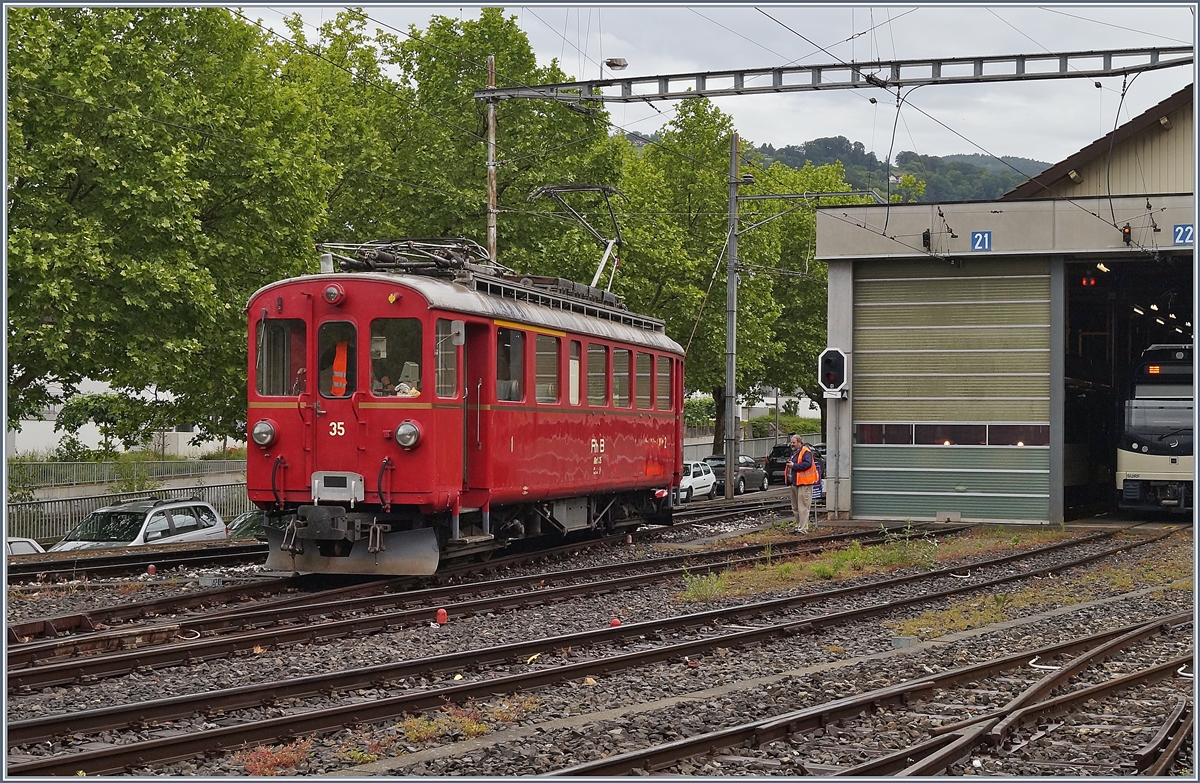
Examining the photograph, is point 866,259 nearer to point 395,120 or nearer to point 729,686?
point 395,120

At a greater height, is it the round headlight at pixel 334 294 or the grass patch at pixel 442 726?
the round headlight at pixel 334 294

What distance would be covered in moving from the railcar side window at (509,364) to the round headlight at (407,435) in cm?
166

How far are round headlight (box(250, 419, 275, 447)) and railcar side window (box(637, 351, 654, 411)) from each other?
7.33 meters

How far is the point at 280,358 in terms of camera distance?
14.9 meters

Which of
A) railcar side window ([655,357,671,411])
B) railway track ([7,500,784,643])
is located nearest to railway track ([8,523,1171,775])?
railway track ([7,500,784,643])

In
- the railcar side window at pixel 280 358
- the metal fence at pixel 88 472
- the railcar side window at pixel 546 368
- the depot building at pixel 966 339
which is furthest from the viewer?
the metal fence at pixel 88 472

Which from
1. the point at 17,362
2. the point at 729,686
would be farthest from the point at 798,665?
the point at 17,362

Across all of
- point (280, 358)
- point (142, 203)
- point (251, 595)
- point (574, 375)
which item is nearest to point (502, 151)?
point (142, 203)

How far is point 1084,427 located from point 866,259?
7563 mm

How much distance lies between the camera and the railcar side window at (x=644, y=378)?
20688mm

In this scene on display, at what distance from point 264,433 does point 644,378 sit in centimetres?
773

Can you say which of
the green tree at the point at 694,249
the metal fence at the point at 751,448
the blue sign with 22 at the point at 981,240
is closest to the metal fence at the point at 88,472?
the green tree at the point at 694,249

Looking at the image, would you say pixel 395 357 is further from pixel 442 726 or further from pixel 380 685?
pixel 442 726

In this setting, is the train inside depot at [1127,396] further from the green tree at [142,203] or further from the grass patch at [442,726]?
the grass patch at [442,726]
